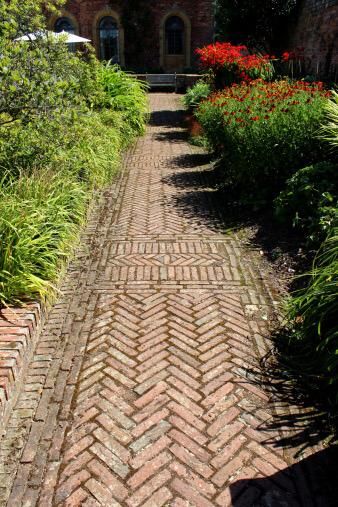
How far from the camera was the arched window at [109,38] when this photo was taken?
2548 centimetres

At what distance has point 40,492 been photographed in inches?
93.6

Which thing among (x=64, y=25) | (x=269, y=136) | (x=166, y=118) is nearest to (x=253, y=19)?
(x=166, y=118)

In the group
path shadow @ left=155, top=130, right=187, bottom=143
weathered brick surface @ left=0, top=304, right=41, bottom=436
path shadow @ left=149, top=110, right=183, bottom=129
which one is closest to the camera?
weathered brick surface @ left=0, top=304, right=41, bottom=436

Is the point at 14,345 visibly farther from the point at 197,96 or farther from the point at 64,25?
the point at 64,25

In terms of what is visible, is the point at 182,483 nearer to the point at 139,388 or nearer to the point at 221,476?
the point at 221,476

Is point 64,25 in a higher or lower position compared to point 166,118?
higher

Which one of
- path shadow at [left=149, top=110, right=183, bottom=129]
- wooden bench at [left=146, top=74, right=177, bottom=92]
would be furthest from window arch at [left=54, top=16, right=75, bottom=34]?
path shadow at [left=149, top=110, right=183, bottom=129]

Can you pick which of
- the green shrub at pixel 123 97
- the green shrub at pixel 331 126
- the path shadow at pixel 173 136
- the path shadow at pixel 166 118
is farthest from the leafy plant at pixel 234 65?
the green shrub at pixel 331 126

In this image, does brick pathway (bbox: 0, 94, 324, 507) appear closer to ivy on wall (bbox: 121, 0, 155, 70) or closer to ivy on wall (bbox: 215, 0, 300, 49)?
ivy on wall (bbox: 215, 0, 300, 49)

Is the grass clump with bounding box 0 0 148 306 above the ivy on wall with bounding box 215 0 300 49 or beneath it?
beneath

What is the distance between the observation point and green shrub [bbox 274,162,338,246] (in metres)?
4.77

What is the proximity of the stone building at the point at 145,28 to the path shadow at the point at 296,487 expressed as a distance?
26005 millimetres

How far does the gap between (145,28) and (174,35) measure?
6.02ft

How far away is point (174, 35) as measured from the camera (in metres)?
25.6
